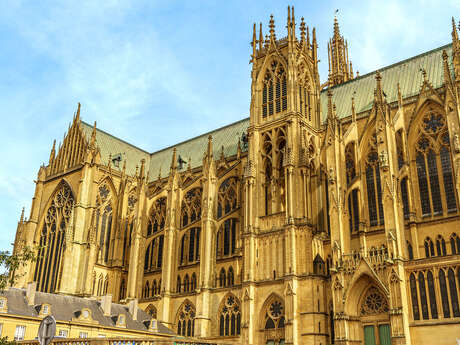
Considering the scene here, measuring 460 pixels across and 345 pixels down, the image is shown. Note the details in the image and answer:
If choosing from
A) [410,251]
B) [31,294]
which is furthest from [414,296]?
[31,294]

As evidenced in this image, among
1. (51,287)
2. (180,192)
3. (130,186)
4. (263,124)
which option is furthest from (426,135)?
(51,287)

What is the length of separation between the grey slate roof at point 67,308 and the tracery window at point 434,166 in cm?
2434

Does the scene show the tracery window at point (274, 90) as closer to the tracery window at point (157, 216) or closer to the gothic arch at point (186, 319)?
the tracery window at point (157, 216)

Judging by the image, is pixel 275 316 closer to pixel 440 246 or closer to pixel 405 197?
pixel 440 246

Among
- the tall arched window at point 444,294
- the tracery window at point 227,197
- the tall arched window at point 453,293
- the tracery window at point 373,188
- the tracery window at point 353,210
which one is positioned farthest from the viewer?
the tracery window at point 227,197

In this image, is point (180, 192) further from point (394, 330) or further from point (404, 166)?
point (394, 330)

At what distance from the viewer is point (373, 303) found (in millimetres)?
36188

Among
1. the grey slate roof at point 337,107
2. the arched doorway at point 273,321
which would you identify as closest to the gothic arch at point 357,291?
the arched doorway at point 273,321

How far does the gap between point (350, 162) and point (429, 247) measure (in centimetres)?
1017

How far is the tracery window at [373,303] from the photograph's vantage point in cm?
3572

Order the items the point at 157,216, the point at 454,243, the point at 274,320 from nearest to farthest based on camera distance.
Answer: the point at 454,243 → the point at 274,320 → the point at 157,216

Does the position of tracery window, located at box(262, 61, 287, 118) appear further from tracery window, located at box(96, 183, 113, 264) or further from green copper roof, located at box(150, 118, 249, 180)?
tracery window, located at box(96, 183, 113, 264)

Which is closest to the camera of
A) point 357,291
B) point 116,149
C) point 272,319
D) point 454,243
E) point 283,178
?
point 357,291

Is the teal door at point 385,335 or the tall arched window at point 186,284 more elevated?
the tall arched window at point 186,284
